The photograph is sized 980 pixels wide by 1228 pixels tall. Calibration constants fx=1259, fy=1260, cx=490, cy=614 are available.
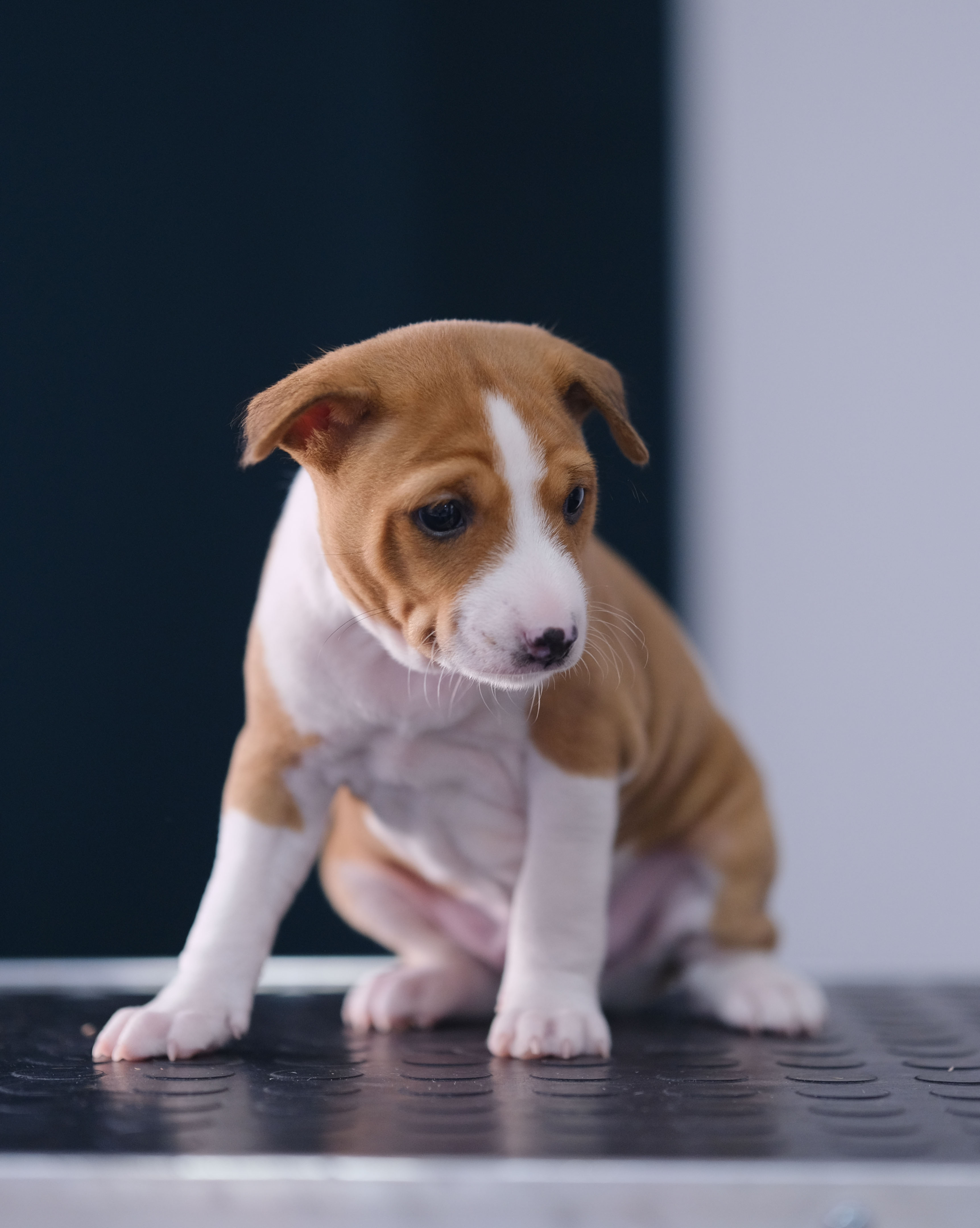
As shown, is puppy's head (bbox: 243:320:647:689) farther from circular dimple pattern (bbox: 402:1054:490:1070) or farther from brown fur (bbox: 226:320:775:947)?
circular dimple pattern (bbox: 402:1054:490:1070)

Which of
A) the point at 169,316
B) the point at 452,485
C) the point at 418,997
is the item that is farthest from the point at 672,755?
the point at 169,316

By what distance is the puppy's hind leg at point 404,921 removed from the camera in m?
1.80

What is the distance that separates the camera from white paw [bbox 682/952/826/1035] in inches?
66.6

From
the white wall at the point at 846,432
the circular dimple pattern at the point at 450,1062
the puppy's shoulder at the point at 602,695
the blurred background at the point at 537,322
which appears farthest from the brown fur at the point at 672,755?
the white wall at the point at 846,432

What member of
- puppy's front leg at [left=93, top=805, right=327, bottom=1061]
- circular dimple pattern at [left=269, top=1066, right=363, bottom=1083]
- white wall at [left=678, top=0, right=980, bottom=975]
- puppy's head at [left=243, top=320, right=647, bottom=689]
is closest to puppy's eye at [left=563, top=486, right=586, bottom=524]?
puppy's head at [left=243, top=320, right=647, bottom=689]

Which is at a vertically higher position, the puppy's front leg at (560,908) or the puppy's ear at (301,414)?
the puppy's ear at (301,414)

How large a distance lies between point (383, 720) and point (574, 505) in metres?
0.37

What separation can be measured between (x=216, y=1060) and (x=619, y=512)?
2.41 m

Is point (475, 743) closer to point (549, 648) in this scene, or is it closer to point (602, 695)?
point (602, 695)

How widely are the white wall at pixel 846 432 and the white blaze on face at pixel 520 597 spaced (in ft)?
8.11

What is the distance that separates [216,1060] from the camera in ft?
4.74

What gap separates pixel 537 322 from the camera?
356cm

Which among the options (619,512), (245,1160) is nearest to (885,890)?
(619,512)

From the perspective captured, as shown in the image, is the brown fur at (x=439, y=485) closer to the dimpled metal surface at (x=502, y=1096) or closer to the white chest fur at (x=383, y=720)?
the white chest fur at (x=383, y=720)
